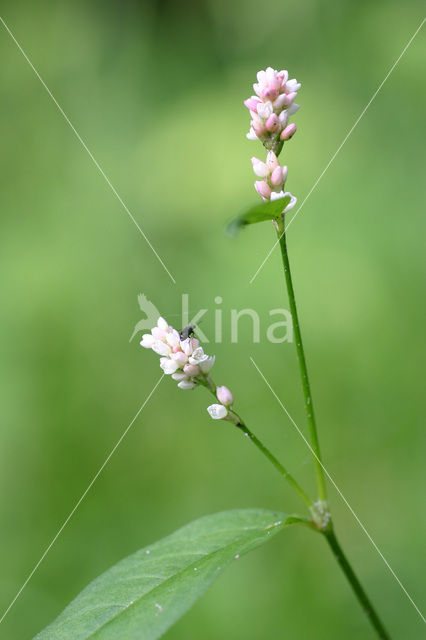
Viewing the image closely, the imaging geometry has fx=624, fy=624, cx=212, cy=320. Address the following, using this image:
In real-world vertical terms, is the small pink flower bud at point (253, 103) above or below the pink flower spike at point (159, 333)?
above

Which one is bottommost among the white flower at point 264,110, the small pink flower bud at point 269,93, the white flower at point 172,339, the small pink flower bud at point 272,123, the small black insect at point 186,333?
the white flower at point 172,339

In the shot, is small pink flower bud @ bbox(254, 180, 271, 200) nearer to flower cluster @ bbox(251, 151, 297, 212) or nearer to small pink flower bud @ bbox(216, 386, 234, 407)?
flower cluster @ bbox(251, 151, 297, 212)

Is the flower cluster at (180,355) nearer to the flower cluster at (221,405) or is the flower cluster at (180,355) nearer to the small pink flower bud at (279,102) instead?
the flower cluster at (221,405)

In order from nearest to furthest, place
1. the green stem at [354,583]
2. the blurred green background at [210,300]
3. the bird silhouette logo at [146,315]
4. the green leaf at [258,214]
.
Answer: the green leaf at [258,214], the green stem at [354,583], the blurred green background at [210,300], the bird silhouette logo at [146,315]


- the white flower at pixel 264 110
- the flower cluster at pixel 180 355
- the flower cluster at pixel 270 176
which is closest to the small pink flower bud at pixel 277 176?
the flower cluster at pixel 270 176

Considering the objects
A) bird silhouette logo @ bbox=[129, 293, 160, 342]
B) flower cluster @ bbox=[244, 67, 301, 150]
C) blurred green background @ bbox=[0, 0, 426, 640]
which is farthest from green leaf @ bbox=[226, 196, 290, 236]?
bird silhouette logo @ bbox=[129, 293, 160, 342]

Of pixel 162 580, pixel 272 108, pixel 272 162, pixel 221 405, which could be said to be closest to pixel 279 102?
pixel 272 108

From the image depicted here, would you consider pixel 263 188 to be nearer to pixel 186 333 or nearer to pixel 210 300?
pixel 186 333
